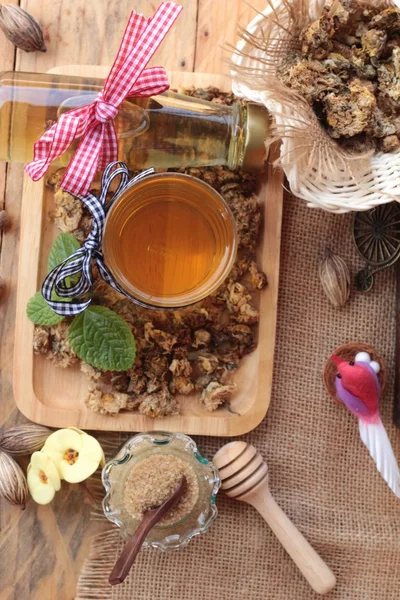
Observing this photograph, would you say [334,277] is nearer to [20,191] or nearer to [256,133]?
[256,133]

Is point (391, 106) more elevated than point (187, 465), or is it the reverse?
point (391, 106)

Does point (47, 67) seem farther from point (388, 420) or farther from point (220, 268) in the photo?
point (388, 420)

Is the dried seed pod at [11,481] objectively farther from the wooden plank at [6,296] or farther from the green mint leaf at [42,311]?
the green mint leaf at [42,311]

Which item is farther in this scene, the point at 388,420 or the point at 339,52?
the point at 388,420

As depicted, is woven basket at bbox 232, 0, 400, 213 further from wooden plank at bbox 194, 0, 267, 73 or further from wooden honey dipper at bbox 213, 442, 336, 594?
wooden honey dipper at bbox 213, 442, 336, 594

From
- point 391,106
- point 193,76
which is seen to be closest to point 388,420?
point 391,106

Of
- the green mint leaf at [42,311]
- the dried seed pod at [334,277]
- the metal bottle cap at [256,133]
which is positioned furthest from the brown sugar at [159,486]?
the metal bottle cap at [256,133]
